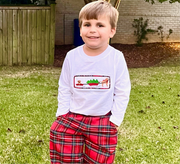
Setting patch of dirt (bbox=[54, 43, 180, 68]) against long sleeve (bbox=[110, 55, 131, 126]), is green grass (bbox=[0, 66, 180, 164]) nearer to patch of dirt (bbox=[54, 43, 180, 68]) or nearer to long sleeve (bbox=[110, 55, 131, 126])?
long sleeve (bbox=[110, 55, 131, 126])

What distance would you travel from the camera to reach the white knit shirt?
2.60 metres

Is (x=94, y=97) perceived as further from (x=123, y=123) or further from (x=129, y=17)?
(x=129, y=17)

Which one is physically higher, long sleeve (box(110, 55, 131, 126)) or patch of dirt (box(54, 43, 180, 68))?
long sleeve (box(110, 55, 131, 126))

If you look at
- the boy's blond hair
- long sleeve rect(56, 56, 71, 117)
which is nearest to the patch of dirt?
long sleeve rect(56, 56, 71, 117)

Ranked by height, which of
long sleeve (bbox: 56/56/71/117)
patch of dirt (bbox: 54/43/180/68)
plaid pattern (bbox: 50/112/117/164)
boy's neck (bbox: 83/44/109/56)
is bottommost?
patch of dirt (bbox: 54/43/180/68)

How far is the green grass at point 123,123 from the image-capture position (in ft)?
13.4

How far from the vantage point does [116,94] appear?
2678 mm

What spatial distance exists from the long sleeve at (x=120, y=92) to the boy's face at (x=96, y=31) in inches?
10.2

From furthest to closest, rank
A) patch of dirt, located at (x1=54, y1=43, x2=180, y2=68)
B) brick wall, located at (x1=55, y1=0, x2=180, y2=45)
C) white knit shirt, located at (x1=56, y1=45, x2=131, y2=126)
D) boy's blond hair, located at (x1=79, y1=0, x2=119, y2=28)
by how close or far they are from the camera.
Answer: brick wall, located at (x1=55, y1=0, x2=180, y2=45), patch of dirt, located at (x1=54, y1=43, x2=180, y2=68), white knit shirt, located at (x1=56, y1=45, x2=131, y2=126), boy's blond hair, located at (x1=79, y1=0, x2=119, y2=28)

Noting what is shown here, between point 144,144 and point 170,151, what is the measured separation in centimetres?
40

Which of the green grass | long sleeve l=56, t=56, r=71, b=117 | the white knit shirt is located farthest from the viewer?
the green grass

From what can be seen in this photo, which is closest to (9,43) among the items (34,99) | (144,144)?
(34,99)

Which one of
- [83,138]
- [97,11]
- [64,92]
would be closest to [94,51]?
[97,11]

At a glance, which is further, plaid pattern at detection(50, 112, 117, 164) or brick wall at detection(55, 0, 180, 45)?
brick wall at detection(55, 0, 180, 45)
